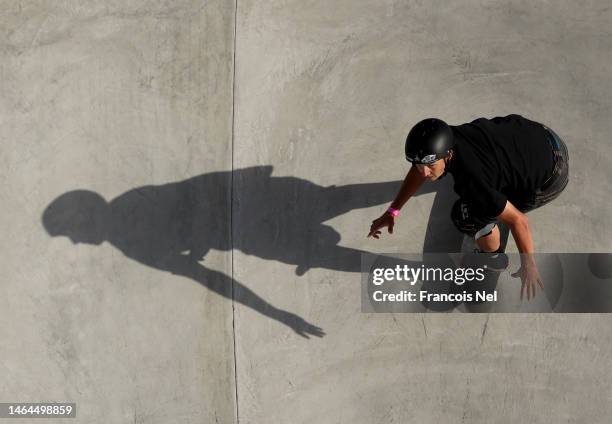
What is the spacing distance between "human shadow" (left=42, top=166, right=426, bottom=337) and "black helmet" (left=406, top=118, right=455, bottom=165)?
5.14ft

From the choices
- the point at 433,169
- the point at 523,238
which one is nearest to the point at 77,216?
the point at 433,169

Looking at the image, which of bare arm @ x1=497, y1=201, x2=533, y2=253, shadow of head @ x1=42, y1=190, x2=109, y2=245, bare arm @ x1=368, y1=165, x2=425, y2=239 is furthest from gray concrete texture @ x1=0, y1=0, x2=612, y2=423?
bare arm @ x1=497, y1=201, x2=533, y2=253

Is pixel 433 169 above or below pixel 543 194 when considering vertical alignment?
above

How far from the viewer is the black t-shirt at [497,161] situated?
130 inches

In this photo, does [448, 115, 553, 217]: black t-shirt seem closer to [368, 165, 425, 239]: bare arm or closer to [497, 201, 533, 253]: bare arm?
[497, 201, 533, 253]: bare arm

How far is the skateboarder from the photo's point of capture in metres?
3.26

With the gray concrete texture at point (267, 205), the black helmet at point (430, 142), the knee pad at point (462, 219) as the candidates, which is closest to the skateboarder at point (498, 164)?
the black helmet at point (430, 142)

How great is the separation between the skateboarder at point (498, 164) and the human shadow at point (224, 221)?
1.27 metres

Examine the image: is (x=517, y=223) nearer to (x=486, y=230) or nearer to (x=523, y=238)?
(x=523, y=238)

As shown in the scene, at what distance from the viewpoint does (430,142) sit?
3.21 m

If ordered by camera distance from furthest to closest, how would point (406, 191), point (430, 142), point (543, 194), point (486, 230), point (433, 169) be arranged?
1. point (486, 230)
2. point (406, 191)
3. point (543, 194)
4. point (433, 169)
5. point (430, 142)

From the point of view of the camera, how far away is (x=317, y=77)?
5.01 metres

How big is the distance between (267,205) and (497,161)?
225 cm

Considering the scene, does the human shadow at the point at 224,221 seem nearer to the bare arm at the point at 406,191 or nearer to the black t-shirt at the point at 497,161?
the bare arm at the point at 406,191
